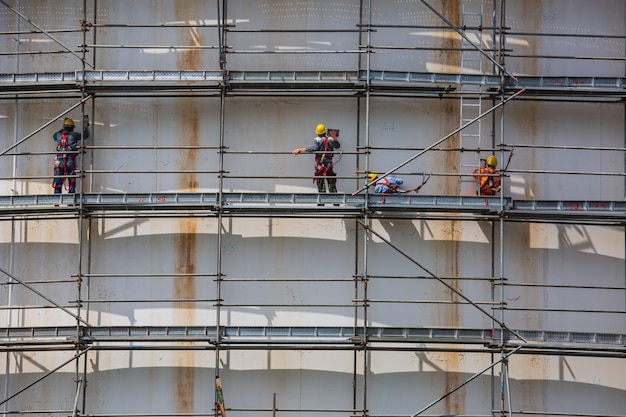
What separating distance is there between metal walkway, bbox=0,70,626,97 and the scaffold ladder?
58 centimetres

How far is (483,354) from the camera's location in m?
14.5

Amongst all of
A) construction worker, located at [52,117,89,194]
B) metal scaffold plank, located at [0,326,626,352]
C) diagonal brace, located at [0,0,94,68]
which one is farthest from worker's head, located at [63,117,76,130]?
metal scaffold plank, located at [0,326,626,352]

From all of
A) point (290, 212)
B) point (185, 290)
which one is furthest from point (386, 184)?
point (185, 290)

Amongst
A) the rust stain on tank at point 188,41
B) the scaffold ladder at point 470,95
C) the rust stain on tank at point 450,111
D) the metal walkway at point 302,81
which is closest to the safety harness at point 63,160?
the metal walkway at point 302,81

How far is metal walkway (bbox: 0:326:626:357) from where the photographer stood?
13.6 m

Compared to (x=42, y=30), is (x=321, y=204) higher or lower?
lower

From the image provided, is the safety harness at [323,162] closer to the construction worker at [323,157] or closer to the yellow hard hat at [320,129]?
the construction worker at [323,157]

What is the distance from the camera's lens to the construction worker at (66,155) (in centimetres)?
1439

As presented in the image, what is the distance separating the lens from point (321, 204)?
45.1ft

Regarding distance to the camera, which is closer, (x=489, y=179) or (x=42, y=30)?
(x=42, y=30)

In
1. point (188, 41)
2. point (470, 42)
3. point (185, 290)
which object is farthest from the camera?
point (188, 41)

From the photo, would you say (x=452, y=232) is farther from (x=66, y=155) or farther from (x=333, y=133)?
(x=66, y=155)

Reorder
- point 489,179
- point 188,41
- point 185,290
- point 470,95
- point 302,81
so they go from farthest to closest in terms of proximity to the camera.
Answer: point 188,41, point 470,95, point 185,290, point 489,179, point 302,81

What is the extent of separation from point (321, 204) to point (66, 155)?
4443 mm
